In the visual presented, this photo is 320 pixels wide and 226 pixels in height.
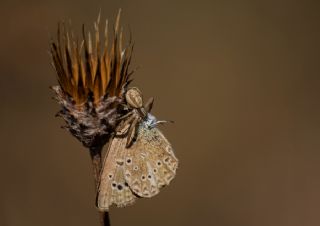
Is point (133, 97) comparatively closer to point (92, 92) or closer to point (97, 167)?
point (92, 92)

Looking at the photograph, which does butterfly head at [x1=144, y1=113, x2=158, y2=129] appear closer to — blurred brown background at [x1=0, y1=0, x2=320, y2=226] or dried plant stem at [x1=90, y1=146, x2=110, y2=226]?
dried plant stem at [x1=90, y1=146, x2=110, y2=226]

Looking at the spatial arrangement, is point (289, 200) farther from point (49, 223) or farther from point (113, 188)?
point (113, 188)

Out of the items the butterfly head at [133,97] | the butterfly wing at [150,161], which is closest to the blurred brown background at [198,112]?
the butterfly wing at [150,161]

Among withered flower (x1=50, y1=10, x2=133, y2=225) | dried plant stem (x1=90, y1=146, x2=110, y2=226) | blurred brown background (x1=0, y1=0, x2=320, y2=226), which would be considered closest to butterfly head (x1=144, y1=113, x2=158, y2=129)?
withered flower (x1=50, y1=10, x2=133, y2=225)

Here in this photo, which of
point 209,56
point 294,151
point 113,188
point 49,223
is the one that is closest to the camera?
point 113,188

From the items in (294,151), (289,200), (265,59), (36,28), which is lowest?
(289,200)

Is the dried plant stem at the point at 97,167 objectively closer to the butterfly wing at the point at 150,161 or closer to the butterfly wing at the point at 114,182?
the butterfly wing at the point at 114,182

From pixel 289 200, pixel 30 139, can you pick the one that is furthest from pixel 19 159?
pixel 289 200

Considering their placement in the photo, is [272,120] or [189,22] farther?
[189,22]

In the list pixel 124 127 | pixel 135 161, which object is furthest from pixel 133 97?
pixel 135 161
